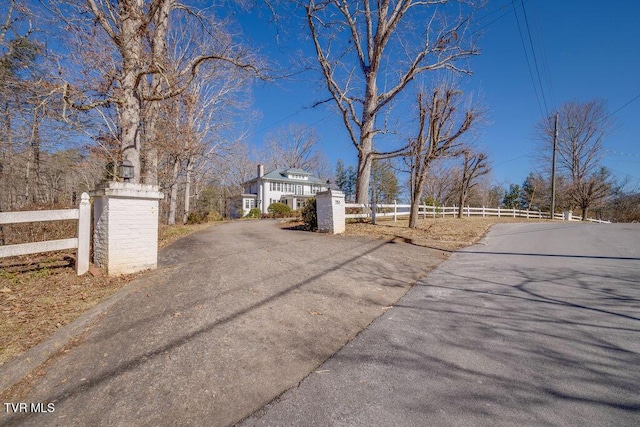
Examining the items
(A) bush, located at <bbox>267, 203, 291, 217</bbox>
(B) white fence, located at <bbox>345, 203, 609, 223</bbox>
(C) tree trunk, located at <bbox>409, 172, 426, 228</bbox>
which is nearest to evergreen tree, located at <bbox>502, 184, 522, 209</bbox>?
(B) white fence, located at <bbox>345, 203, 609, 223</bbox>

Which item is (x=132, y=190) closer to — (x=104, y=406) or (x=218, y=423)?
(x=104, y=406)

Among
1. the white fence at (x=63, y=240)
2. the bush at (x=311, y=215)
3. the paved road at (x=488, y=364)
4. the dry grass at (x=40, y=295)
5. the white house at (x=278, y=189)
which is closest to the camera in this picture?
the paved road at (x=488, y=364)

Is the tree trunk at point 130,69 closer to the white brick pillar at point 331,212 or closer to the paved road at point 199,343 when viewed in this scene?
the paved road at point 199,343

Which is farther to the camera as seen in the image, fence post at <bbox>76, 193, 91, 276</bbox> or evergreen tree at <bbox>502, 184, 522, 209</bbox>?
evergreen tree at <bbox>502, 184, 522, 209</bbox>

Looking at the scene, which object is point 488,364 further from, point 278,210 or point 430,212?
point 278,210

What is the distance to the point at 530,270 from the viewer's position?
555 cm

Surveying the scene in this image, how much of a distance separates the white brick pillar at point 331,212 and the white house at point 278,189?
A: 27.2 m

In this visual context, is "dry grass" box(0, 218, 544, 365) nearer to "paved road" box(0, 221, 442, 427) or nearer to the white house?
"paved road" box(0, 221, 442, 427)

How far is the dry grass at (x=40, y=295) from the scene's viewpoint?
2891 millimetres

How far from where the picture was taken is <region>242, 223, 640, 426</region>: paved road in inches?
71.3

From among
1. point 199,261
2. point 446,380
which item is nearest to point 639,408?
point 446,380

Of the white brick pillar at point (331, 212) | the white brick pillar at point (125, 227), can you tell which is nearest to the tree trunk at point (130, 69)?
the white brick pillar at point (125, 227)

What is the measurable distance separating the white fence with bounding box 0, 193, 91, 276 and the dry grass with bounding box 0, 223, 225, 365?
35cm

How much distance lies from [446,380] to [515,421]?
498mm
